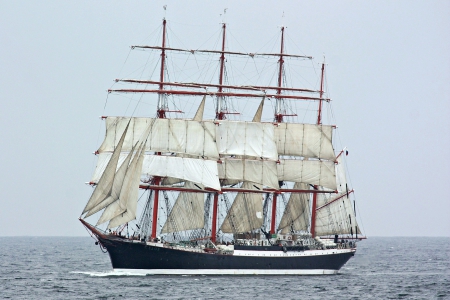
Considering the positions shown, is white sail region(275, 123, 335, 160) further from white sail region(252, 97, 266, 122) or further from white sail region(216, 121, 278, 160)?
white sail region(216, 121, 278, 160)

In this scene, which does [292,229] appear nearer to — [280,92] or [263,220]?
[263,220]

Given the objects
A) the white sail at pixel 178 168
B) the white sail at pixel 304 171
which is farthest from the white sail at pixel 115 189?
the white sail at pixel 304 171

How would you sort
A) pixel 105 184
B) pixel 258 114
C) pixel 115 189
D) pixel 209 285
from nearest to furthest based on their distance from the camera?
pixel 209 285, pixel 105 184, pixel 115 189, pixel 258 114

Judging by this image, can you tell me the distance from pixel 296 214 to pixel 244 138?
37.3ft

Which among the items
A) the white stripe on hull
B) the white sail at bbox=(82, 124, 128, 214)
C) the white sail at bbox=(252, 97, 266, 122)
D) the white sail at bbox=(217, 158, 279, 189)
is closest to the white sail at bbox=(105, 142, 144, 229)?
the white sail at bbox=(82, 124, 128, 214)

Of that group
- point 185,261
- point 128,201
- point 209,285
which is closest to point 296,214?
point 185,261

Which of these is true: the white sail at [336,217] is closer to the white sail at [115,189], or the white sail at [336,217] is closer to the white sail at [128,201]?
the white sail at [128,201]

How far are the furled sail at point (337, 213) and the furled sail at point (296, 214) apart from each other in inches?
57.4

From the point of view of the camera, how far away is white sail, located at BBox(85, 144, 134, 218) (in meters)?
84.5

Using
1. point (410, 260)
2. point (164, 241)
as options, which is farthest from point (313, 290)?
point (410, 260)

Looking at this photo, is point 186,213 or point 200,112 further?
point 186,213

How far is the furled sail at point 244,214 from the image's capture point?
96625 mm

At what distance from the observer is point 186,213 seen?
312 feet

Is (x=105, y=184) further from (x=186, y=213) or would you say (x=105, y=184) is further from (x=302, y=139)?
(x=302, y=139)
